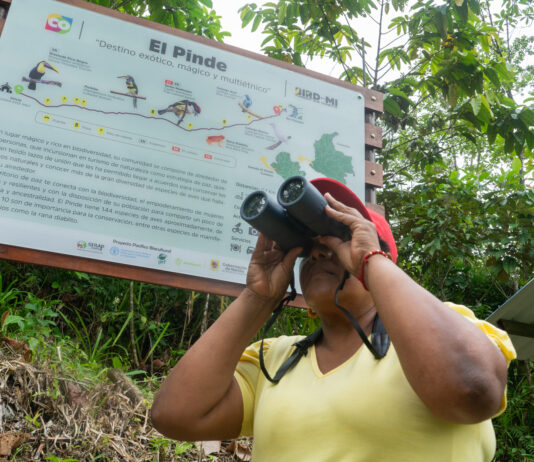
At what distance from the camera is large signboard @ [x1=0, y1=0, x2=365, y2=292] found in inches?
82.4

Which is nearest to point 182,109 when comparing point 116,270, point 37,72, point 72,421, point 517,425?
point 37,72

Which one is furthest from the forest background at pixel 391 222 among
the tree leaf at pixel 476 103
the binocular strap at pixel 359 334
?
the binocular strap at pixel 359 334

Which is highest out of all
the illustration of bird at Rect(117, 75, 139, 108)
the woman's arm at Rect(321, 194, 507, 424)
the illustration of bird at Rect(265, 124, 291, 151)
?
the illustration of bird at Rect(117, 75, 139, 108)

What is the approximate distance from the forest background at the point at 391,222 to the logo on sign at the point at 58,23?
4.35ft

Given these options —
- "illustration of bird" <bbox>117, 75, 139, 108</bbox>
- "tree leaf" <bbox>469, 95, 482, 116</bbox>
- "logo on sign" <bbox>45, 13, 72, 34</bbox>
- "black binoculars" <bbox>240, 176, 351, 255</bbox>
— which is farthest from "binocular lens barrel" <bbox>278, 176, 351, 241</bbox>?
"tree leaf" <bbox>469, 95, 482, 116</bbox>

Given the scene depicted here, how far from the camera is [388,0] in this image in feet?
13.9

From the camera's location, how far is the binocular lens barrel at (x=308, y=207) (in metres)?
1.48

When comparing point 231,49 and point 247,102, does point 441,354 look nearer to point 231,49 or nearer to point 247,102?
point 247,102

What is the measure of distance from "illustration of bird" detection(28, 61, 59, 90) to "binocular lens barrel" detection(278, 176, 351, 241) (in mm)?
1370

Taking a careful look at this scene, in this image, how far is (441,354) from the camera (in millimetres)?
1147

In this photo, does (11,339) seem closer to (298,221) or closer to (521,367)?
(298,221)

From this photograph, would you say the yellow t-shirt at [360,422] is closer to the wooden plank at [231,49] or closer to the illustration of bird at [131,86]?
the illustration of bird at [131,86]

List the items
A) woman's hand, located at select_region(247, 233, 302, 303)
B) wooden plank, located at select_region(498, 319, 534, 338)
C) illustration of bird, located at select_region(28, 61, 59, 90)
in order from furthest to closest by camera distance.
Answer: wooden plank, located at select_region(498, 319, 534, 338) < illustration of bird, located at select_region(28, 61, 59, 90) < woman's hand, located at select_region(247, 233, 302, 303)

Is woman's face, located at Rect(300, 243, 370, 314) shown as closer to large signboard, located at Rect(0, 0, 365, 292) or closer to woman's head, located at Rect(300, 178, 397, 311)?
woman's head, located at Rect(300, 178, 397, 311)
